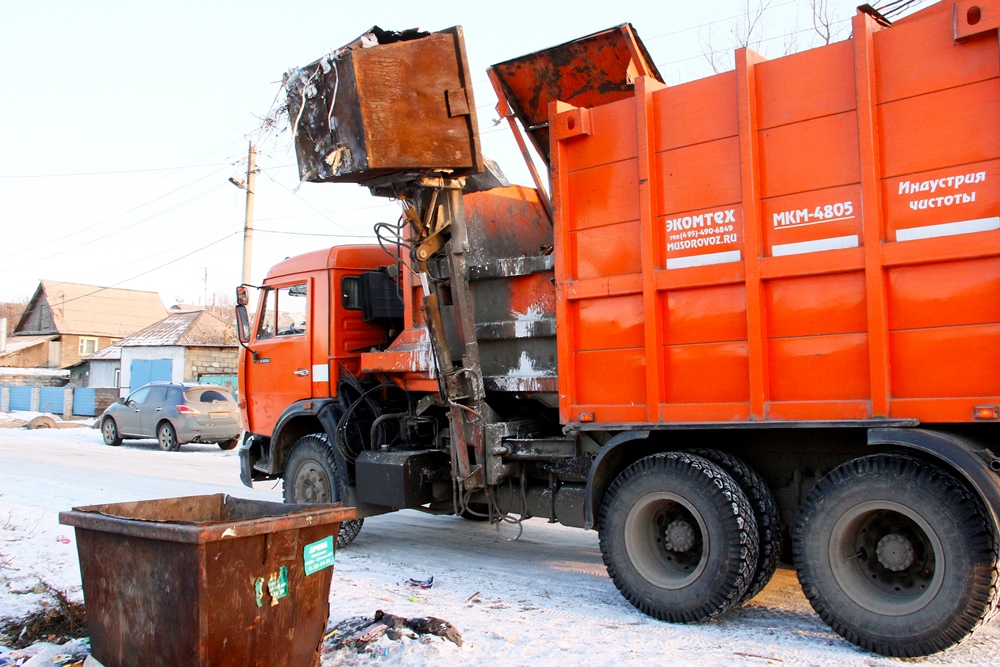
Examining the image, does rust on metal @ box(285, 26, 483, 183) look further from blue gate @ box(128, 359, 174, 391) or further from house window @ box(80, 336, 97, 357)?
house window @ box(80, 336, 97, 357)

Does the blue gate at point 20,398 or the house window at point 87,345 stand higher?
the house window at point 87,345

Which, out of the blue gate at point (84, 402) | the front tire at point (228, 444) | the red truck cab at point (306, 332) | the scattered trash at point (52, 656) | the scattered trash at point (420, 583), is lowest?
the scattered trash at point (420, 583)

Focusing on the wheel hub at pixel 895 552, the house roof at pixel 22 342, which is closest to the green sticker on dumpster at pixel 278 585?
the wheel hub at pixel 895 552

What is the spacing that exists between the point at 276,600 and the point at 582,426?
233cm

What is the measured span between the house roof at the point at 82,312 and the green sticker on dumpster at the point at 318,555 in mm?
52135

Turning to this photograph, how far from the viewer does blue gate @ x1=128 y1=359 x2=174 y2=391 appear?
106 ft

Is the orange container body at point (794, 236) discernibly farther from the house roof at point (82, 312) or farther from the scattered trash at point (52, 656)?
the house roof at point (82, 312)

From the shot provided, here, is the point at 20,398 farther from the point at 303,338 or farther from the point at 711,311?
the point at 711,311

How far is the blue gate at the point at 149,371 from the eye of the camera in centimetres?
3222

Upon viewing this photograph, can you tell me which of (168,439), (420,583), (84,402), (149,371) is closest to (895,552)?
(420,583)

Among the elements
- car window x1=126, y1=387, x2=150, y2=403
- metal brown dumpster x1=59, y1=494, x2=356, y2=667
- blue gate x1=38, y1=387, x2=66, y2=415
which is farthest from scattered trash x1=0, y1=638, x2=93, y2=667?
blue gate x1=38, y1=387, x2=66, y2=415

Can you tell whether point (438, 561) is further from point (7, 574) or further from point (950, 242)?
point (950, 242)

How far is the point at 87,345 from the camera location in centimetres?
5050

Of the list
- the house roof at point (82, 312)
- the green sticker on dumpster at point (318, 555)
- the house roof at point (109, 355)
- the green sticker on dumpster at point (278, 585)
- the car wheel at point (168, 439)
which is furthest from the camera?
the house roof at point (82, 312)
